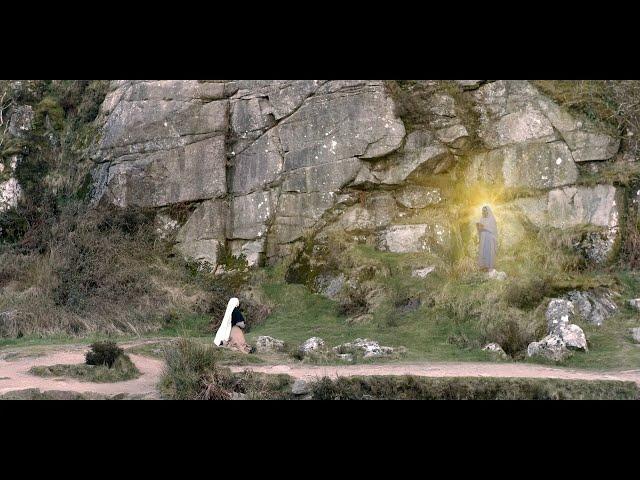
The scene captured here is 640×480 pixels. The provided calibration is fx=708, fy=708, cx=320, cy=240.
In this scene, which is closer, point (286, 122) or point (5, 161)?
point (286, 122)

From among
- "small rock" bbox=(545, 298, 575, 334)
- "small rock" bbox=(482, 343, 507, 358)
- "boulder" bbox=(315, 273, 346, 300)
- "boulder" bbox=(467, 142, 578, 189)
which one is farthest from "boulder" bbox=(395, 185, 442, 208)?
"small rock" bbox=(482, 343, 507, 358)

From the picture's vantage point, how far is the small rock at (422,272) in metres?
18.0

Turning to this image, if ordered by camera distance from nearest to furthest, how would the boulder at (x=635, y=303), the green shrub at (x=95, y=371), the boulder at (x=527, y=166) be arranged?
1. the green shrub at (x=95, y=371)
2. the boulder at (x=635, y=303)
3. the boulder at (x=527, y=166)

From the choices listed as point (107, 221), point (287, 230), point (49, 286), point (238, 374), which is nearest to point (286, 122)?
point (287, 230)

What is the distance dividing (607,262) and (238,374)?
10.4 meters

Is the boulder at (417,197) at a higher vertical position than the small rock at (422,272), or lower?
higher

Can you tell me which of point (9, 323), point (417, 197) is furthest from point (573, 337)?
point (9, 323)

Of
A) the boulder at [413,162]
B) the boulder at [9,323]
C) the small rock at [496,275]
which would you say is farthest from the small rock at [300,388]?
the boulder at [413,162]

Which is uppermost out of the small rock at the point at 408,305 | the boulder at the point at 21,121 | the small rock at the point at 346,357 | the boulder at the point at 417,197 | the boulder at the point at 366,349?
the boulder at the point at 21,121

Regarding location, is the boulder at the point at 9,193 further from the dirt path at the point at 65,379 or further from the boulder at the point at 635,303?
→ the boulder at the point at 635,303

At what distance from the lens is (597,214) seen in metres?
17.9

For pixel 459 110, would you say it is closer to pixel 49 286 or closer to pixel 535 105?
pixel 535 105

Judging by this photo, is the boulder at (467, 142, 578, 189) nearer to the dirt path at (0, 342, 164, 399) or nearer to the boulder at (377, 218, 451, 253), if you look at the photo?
the boulder at (377, 218, 451, 253)

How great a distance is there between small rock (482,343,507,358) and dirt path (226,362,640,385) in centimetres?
73
